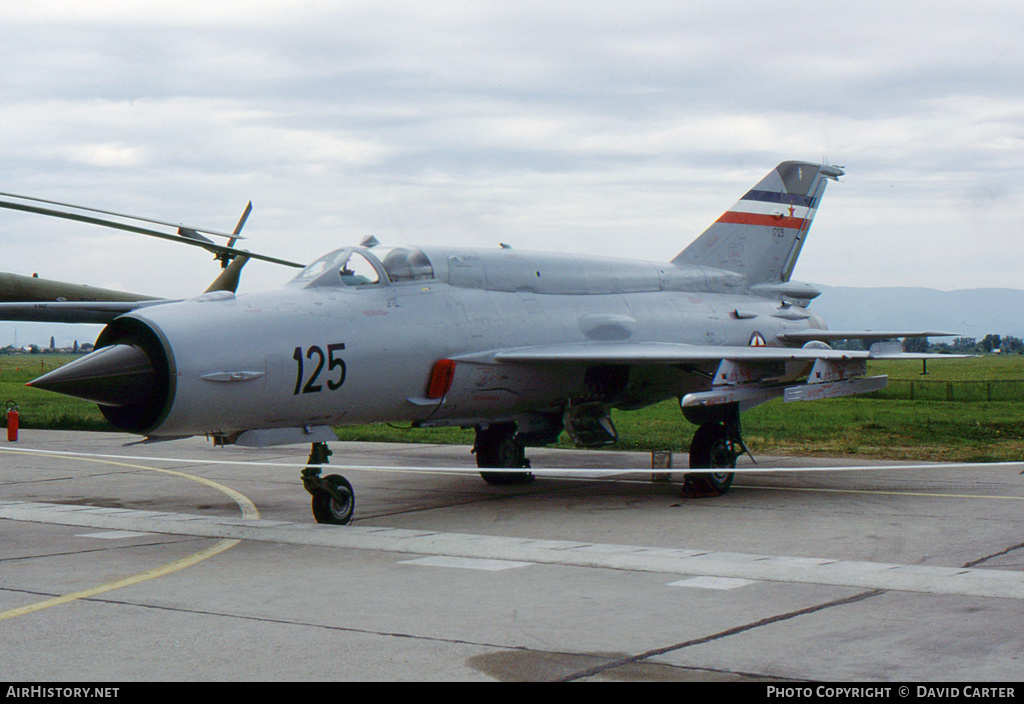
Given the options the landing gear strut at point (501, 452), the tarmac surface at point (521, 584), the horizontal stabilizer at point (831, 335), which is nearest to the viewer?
the tarmac surface at point (521, 584)

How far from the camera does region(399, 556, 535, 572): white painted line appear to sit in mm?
8367

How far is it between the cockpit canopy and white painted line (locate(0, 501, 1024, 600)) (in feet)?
8.56

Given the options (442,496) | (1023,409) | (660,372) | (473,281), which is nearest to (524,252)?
(473,281)

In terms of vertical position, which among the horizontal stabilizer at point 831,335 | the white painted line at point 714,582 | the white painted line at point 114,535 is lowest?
the white painted line at point 114,535

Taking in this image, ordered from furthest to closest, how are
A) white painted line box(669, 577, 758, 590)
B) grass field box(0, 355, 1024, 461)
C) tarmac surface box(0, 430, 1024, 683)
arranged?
grass field box(0, 355, 1024, 461), white painted line box(669, 577, 758, 590), tarmac surface box(0, 430, 1024, 683)

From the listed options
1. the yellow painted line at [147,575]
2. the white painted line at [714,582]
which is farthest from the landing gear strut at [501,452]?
the white painted line at [714,582]

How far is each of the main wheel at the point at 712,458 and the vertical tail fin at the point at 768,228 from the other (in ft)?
12.0

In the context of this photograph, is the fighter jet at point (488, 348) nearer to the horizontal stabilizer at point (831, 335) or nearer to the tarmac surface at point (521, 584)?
the horizontal stabilizer at point (831, 335)

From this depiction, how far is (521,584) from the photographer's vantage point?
7637mm

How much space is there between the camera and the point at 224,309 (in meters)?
10.1

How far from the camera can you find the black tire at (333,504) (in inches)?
431

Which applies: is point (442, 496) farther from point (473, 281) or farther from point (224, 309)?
point (224, 309)

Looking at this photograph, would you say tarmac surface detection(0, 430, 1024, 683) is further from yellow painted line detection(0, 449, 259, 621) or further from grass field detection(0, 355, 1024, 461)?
grass field detection(0, 355, 1024, 461)

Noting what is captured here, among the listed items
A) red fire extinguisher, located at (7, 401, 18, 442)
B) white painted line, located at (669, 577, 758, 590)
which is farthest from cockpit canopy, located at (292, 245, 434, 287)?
red fire extinguisher, located at (7, 401, 18, 442)
